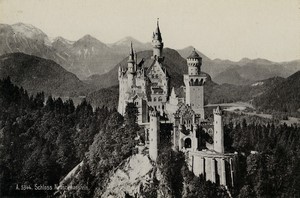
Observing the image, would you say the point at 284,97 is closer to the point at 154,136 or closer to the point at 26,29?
the point at 154,136

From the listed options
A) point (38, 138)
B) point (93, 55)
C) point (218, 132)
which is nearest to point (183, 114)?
point (218, 132)

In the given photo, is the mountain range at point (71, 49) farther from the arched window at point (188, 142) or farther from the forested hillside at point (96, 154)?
the arched window at point (188, 142)

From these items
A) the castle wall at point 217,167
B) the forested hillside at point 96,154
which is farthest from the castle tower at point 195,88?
the castle wall at point 217,167

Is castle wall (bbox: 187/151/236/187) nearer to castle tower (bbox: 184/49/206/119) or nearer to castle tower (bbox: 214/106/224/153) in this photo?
castle tower (bbox: 214/106/224/153)

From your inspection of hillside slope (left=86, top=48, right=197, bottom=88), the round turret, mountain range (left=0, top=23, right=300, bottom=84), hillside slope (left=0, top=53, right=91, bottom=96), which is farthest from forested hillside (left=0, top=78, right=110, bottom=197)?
hillside slope (left=86, top=48, right=197, bottom=88)

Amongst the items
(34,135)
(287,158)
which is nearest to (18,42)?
(34,135)
